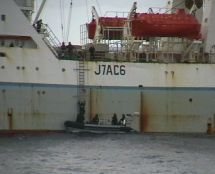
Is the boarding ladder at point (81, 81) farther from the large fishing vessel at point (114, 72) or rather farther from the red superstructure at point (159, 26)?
the red superstructure at point (159, 26)

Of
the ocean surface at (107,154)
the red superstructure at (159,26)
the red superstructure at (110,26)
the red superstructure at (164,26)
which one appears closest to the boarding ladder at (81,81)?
the ocean surface at (107,154)

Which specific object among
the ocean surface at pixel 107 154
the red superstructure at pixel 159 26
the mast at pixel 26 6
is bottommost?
the ocean surface at pixel 107 154

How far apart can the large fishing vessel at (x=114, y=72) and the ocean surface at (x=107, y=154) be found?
1278 mm

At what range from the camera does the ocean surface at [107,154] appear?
32.8 meters

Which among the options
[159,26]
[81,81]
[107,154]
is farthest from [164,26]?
[107,154]

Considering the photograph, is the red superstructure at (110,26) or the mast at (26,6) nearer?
the mast at (26,6)

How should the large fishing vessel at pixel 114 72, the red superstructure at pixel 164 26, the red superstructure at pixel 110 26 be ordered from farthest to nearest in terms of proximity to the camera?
the red superstructure at pixel 110 26
the red superstructure at pixel 164 26
the large fishing vessel at pixel 114 72

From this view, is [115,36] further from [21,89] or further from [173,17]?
[21,89]

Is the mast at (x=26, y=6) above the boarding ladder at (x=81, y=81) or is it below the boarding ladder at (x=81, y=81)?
above

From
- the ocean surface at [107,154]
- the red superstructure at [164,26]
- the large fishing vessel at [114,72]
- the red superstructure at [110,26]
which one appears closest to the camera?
the ocean surface at [107,154]

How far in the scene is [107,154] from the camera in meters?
36.8

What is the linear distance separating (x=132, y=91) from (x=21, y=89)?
20.9ft

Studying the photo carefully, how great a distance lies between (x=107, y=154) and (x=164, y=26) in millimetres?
12534

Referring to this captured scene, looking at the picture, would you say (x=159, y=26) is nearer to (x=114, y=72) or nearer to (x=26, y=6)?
(x=114, y=72)
